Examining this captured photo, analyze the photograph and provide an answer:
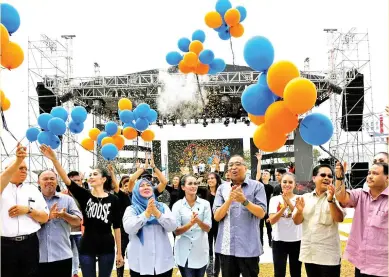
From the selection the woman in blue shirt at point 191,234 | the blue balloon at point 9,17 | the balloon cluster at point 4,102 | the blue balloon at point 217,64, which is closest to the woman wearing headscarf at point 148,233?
the woman in blue shirt at point 191,234

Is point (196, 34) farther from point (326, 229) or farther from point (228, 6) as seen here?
point (326, 229)

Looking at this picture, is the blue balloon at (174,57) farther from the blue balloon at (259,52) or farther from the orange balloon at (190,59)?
the blue balloon at (259,52)

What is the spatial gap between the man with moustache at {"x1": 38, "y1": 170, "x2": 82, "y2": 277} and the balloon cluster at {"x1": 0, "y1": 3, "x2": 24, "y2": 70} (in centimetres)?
100

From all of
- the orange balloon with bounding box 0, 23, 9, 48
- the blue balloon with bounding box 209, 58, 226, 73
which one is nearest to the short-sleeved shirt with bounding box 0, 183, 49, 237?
the orange balloon with bounding box 0, 23, 9, 48

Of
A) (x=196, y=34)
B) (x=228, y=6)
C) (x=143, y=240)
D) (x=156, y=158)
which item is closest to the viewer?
(x=143, y=240)

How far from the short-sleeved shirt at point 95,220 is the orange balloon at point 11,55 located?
1.16 meters

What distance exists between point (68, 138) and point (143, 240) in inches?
478

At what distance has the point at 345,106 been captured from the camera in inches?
561

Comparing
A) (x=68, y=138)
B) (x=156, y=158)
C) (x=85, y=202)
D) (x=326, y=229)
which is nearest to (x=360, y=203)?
(x=326, y=229)

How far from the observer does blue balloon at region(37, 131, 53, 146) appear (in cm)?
520

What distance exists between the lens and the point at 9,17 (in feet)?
10.9

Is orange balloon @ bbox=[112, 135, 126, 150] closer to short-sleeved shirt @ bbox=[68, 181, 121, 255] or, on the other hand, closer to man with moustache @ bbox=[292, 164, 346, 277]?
short-sleeved shirt @ bbox=[68, 181, 121, 255]

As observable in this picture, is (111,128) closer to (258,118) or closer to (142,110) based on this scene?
(142,110)

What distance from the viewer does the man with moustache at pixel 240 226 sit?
3.42m
